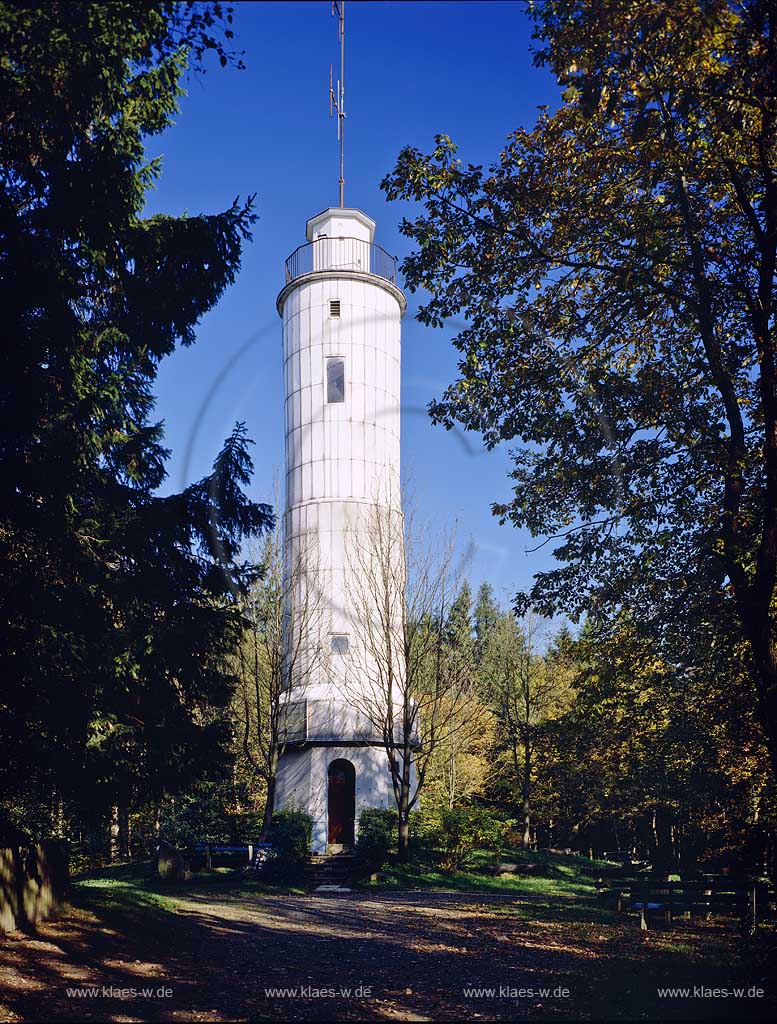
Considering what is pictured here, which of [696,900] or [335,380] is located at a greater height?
[335,380]

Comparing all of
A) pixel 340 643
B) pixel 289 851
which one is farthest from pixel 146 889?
pixel 340 643

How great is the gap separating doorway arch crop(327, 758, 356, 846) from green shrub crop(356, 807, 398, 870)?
1.85 metres

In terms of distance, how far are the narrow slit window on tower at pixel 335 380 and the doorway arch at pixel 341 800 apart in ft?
39.8

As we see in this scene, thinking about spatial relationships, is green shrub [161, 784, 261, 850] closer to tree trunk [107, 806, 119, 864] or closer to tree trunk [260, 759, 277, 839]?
tree trunk [260, 759, 277, 839]

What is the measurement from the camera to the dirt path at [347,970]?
8.83 metres

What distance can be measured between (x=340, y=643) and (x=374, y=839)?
20.0 feet

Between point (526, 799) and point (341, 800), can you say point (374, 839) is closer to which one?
point (341, 800)

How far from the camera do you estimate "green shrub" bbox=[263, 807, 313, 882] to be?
2423 centimetres

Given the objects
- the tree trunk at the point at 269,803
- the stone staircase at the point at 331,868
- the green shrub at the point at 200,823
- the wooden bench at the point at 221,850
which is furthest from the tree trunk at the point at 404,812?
the green shrub at the point at 200,823

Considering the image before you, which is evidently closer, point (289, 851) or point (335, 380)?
point (289, 851)

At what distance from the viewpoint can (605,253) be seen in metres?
11.5

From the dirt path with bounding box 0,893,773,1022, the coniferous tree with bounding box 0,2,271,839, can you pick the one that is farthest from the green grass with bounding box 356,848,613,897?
the coniferous tree with bounding box 0,2,271,839

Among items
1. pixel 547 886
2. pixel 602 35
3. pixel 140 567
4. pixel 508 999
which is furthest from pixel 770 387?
pixel 547 886

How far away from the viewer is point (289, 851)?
2438 centimetres
